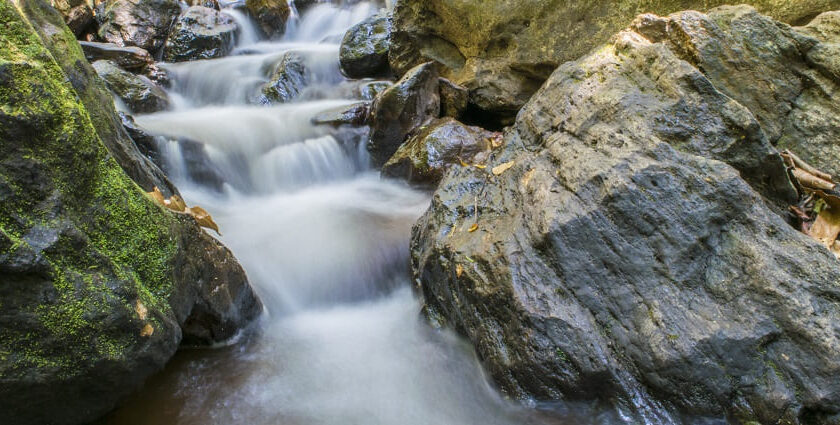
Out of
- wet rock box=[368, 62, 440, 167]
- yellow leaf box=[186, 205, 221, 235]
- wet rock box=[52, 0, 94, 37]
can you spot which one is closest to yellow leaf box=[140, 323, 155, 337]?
yellow leaf box=[186, 205, 221, 235]

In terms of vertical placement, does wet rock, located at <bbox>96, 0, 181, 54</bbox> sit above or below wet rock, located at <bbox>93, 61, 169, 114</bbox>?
above

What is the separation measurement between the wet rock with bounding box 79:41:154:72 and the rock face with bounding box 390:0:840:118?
19.5 feet

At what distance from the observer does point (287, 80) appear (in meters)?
9.15

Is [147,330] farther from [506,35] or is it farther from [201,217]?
[506,35]

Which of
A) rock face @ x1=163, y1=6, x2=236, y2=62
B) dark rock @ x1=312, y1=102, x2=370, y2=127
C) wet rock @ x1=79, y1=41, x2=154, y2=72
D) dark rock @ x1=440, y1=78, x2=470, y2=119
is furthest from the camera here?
rock face @ x1=163, y1=6, x2=236, y2=62

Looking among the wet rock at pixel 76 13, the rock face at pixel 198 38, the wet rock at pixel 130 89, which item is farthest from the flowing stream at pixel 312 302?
the wet rock at pixel 76 13

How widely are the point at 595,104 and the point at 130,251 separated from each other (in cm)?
306

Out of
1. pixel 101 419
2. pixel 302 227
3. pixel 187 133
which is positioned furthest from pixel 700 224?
pixel 187 133

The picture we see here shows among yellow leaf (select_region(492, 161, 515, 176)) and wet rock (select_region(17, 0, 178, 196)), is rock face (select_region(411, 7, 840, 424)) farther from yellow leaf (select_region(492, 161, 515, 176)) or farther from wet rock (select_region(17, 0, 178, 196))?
wet rock (select_region(17, 0, 178, 196))

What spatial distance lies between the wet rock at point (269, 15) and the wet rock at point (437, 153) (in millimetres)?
9845

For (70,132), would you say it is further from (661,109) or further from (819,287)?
(819,287)

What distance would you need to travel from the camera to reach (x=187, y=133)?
6469 millimetres

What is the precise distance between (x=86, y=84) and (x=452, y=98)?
5058 mm

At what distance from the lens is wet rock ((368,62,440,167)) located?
6531 mm
